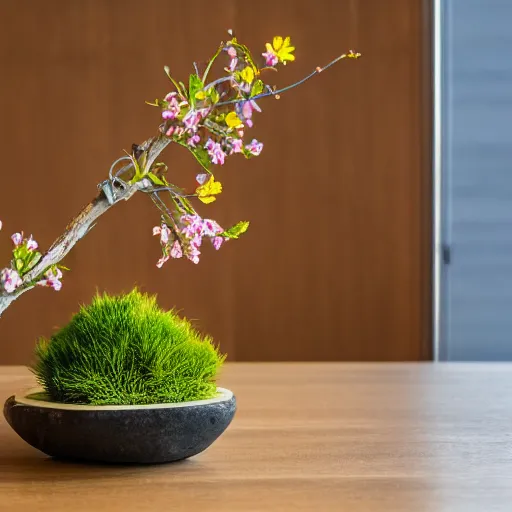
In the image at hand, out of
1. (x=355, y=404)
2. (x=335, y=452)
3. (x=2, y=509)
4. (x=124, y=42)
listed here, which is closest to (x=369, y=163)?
(x=124, y=42)

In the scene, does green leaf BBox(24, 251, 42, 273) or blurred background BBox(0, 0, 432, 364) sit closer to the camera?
green leaf BBox(24, 251, 42, 273)

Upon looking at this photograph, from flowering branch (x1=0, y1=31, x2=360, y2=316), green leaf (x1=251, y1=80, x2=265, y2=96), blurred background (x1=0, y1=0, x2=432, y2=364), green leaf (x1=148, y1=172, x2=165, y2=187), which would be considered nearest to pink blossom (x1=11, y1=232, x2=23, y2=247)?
flowering branch (x1=0, y1=31, x2=360, y2=316)

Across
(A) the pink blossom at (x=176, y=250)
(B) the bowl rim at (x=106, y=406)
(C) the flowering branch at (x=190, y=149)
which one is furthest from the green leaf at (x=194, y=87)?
(B) the bowl rim at (x=106, y=406)

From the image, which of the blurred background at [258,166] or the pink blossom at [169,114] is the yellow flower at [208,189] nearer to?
the pink blossom at [169,114]

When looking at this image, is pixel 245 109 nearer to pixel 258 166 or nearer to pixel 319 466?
pixel 319 466

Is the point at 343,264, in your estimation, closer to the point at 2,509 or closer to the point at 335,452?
the point at 335,452

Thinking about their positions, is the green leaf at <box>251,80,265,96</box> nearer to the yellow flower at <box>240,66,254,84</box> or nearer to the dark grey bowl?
the yellow flower at <box>240,66,254,84</box>

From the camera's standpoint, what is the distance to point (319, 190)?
146 inches

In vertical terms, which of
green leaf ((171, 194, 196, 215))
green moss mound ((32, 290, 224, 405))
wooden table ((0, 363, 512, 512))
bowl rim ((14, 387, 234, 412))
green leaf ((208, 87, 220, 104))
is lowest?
wooden table ((0, 363, 512, 512))

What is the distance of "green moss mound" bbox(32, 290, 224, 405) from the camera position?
0.73 m

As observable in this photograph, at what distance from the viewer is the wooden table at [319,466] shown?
633mm

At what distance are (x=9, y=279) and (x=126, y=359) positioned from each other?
114 mm

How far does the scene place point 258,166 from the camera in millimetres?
3727

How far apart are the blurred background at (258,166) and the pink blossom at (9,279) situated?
9.86 ft
